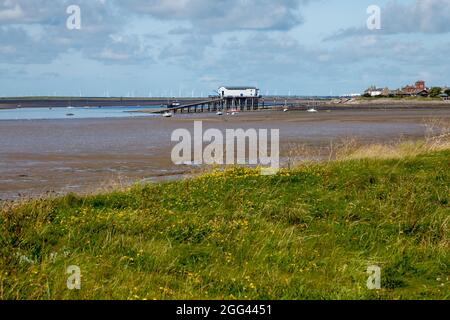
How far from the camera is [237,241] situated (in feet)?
31.0

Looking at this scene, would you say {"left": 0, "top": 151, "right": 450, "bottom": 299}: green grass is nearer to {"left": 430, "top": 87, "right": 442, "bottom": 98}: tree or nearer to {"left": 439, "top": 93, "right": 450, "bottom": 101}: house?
{"left": 439, "top": 93, "right": 450, "bottom": 101}: house

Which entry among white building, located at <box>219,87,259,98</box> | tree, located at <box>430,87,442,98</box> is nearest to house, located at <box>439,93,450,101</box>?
tree, located at <box>430,87,442,98</box>

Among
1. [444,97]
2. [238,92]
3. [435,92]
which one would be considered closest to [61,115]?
[238,92]

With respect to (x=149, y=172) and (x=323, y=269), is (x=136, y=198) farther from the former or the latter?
(x=149, y=172)

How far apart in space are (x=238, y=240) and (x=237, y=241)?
0.09 feet

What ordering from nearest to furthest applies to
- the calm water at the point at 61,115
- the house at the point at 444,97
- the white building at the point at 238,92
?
1. the calm water at the point at 61,115
2. the white building at the point at 238,92
3. the house at the point at 444,97

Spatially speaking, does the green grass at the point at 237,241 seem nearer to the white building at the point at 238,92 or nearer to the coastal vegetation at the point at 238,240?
the coastal vegetation at the point at 238,240

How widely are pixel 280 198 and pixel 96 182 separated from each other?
966cm

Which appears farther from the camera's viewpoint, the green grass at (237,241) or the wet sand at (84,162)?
the wet sand at (84,162)

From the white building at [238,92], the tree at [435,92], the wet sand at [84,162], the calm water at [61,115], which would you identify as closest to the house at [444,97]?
the tree at [435,92]

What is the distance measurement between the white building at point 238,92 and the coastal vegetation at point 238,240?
115 metres

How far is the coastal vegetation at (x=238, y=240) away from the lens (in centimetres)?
738

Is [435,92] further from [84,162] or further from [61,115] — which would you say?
[84,162]
